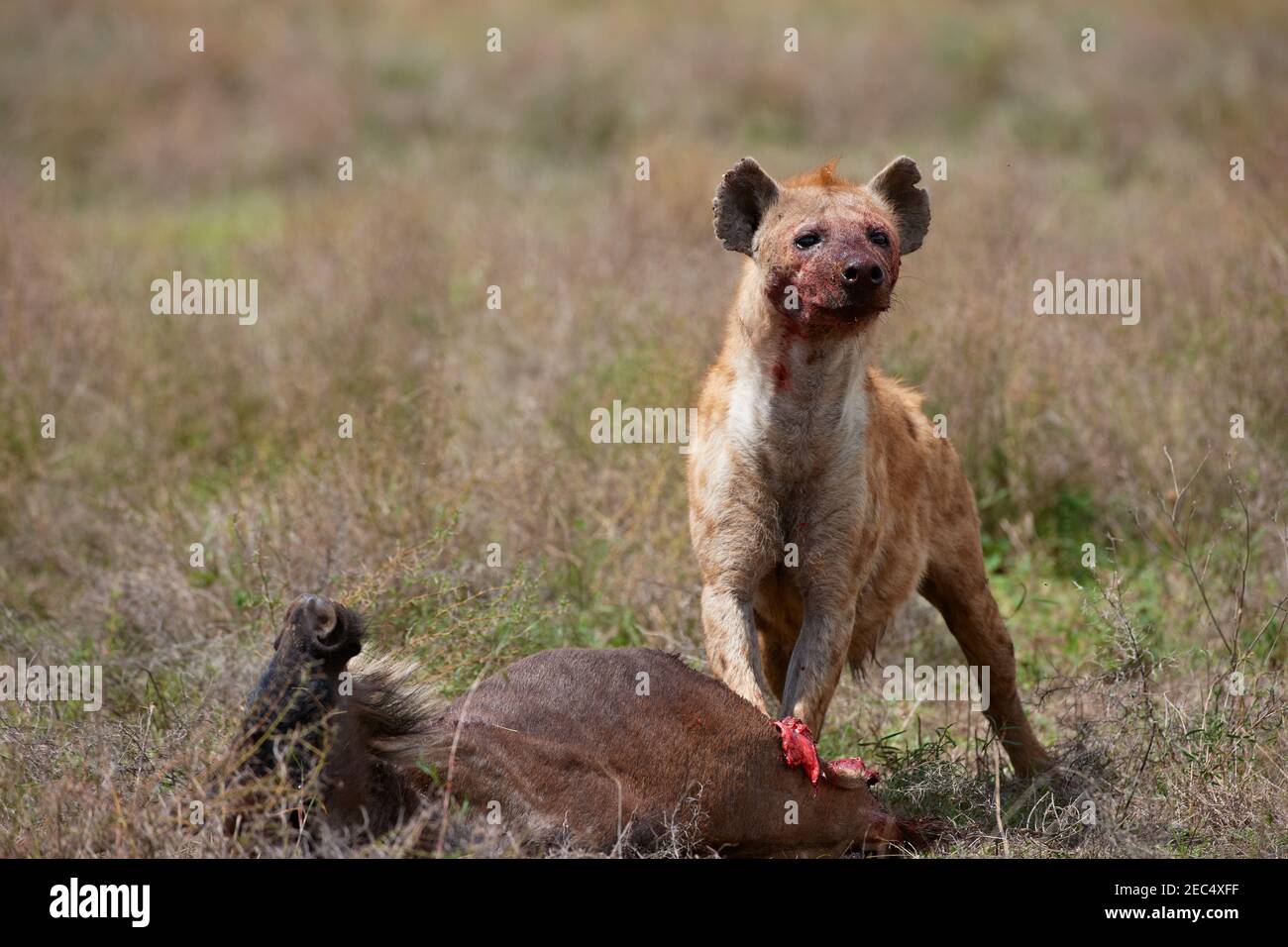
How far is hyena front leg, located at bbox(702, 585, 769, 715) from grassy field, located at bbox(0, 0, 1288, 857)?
74 cm

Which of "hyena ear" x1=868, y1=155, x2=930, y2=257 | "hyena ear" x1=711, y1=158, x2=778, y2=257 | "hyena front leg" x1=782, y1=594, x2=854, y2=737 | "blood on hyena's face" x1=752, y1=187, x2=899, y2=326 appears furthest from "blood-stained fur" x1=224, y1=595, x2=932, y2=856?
"hyena ear" x1=868, y1=155, x2=930, y2=257

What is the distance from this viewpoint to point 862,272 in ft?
15.8

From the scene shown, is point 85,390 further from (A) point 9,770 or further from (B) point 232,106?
(B) point 232,106

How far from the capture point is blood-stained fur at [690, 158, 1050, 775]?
505cm

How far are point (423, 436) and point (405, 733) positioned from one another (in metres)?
3.10

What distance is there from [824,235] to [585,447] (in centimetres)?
300

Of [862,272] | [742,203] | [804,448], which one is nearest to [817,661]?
[804,448]

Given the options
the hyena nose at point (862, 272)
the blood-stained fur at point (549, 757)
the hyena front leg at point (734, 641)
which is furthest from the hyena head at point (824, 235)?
the blood-stained fur at point (549, 757)

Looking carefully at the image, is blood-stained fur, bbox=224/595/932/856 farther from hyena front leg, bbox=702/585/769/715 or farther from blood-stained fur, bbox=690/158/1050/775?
blood-stained fur, bbox=690/158/1050/775

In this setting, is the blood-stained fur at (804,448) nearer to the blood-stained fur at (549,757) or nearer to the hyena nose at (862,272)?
the hyena nose at (862,272)

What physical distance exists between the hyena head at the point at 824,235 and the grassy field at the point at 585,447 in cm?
38

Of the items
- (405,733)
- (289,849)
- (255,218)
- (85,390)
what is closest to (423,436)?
(85,390)

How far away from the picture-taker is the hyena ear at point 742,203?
17.7 ft

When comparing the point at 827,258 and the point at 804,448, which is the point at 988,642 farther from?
the point at 827,258
